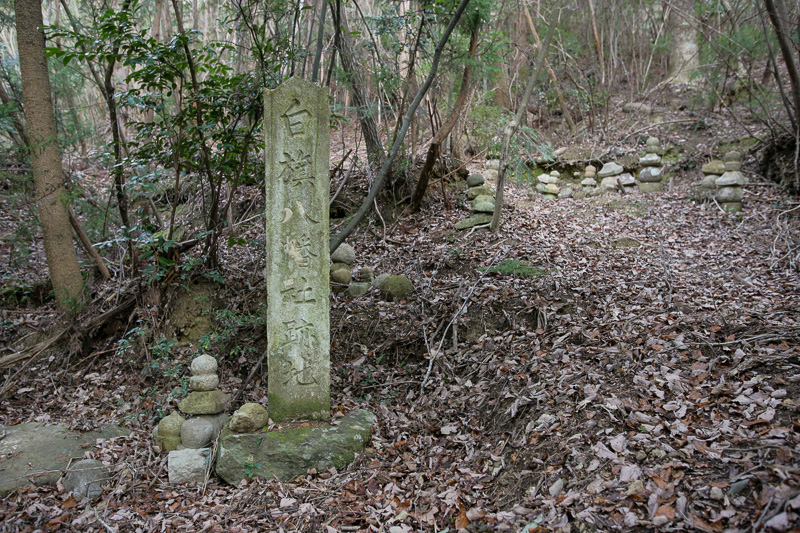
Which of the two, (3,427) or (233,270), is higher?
(233,270)

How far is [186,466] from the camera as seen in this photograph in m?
3.72

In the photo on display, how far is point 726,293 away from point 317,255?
4.08 m

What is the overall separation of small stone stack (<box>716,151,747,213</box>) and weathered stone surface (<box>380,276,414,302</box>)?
512cm

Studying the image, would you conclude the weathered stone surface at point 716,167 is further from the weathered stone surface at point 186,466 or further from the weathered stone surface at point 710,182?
the weathered stone surface at point 186,466

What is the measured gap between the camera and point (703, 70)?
33.4 ft

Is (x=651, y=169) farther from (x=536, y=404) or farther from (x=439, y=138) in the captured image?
(x=536, y=404)

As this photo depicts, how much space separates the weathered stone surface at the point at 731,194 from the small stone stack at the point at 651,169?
5.07 ft

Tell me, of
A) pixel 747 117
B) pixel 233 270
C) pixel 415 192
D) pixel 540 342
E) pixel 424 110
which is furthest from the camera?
pixel 747 117

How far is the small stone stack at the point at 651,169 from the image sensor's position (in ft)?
29.5

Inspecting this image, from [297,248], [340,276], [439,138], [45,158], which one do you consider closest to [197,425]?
[297,248]

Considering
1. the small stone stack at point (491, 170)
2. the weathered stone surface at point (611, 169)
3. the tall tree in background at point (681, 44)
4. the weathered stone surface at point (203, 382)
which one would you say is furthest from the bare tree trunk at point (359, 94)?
the tall tree in background at point (681, 44)

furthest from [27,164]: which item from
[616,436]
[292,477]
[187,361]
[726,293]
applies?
[726,293]

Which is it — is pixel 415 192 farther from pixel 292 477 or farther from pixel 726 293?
pixel 292 477

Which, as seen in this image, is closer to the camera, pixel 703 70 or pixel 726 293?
pixel 726 293
